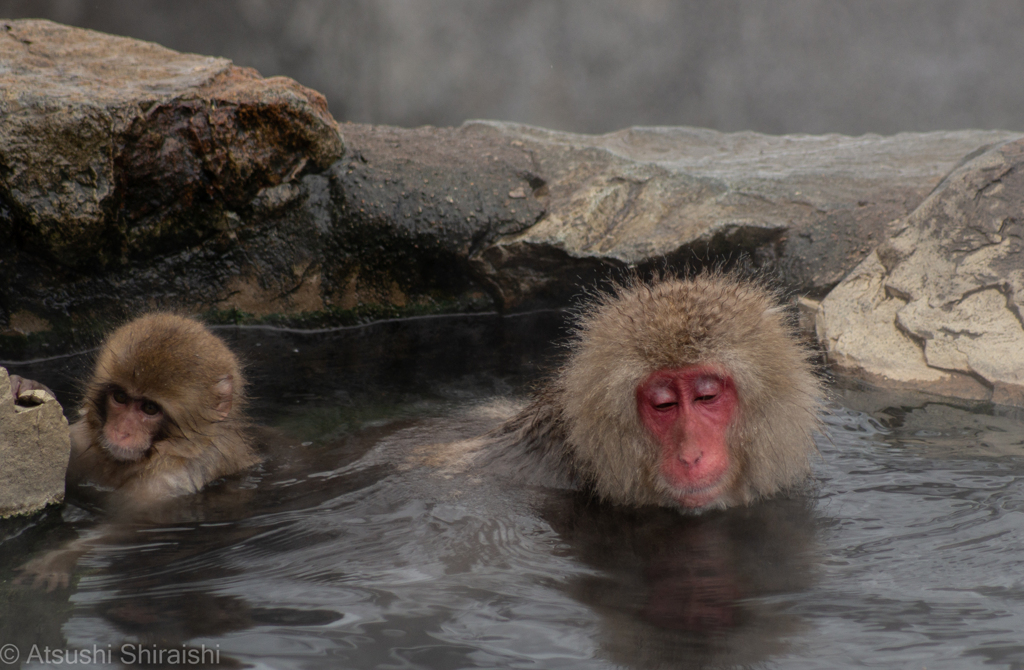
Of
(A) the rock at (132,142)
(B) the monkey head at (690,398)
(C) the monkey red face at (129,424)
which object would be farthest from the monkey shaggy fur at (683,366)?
(A) the rock at (132,142)

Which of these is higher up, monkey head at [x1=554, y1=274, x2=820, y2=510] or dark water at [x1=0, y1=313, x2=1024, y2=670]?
monkey head at [x1=554, y1=274, x2=820, y2=510]

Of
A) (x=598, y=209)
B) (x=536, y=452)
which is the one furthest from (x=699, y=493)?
(x=598, y=209)

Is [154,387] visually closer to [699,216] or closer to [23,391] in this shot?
[23,391]

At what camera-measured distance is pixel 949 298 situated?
4512 mm

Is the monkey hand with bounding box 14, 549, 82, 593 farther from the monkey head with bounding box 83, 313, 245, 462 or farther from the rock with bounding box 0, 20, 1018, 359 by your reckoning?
the rock with bounding box 0, 20, 1018, 359

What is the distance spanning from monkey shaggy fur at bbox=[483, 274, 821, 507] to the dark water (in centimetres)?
16

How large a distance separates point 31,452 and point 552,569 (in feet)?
6.10

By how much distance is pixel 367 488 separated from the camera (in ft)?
11.2

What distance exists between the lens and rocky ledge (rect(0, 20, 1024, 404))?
14.5 feet

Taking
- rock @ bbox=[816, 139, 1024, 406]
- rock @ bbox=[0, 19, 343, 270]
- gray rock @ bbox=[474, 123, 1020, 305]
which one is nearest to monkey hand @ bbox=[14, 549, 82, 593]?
rock @ bbox=[0, 19, 343, 270]

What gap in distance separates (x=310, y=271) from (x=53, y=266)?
4.75ft

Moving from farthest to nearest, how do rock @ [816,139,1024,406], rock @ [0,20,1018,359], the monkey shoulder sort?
rock @ [0,20,1018,359] → rock @ [816,139,1024,406] → the monkey shoulder

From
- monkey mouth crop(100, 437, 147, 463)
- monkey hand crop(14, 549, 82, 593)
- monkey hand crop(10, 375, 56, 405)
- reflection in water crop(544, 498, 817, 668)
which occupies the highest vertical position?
monkey hand crop(10, 375, 56, 405)

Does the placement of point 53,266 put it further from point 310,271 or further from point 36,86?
point 310,271
